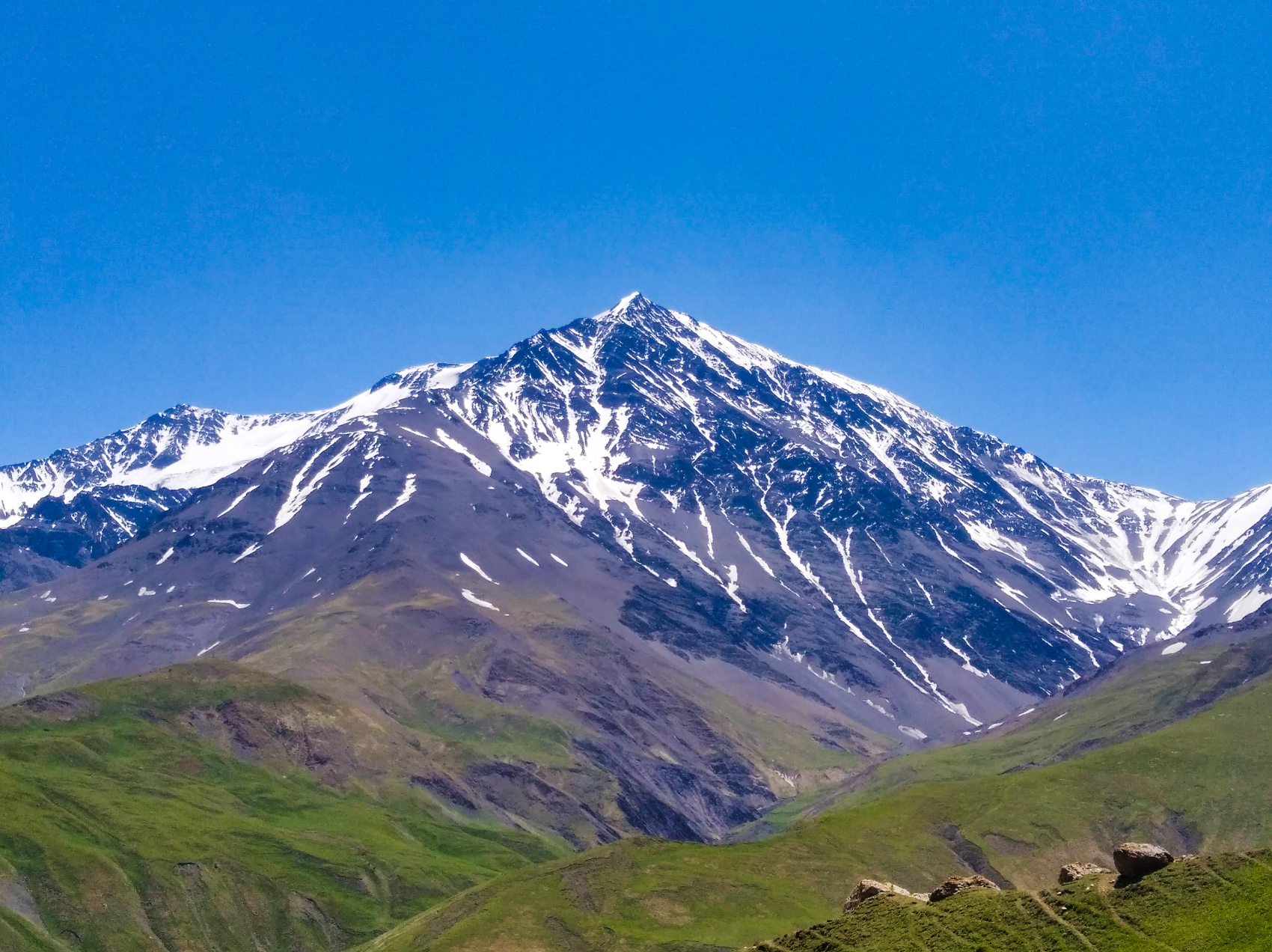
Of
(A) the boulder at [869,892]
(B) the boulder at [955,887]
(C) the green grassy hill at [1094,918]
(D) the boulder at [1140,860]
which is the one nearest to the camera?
(C) the green grassy hill at [1094,918]

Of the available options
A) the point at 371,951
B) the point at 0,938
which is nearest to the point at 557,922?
the point at 371,951

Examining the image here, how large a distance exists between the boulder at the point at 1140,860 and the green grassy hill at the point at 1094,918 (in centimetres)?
98

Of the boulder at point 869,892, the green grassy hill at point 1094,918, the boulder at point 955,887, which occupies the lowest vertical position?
the green grassy hill at point 1094,918

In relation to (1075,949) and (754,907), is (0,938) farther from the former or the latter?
(1075,949)

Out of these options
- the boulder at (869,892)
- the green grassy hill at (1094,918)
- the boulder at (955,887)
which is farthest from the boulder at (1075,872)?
the boulder at (869,892)

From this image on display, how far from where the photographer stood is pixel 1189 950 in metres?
79.7

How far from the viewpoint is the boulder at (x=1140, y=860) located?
8994 cm

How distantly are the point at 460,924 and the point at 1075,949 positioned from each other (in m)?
113

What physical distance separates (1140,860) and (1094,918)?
647cm

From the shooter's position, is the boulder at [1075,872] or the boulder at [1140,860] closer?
the boulder at [1140,860]

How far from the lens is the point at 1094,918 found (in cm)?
8650

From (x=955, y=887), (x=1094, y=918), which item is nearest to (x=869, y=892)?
(x=955, y=887)

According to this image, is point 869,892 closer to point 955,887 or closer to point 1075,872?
point 955,887

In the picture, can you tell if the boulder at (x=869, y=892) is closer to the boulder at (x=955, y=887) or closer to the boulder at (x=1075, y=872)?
the boulder at (x=955, y=887)
